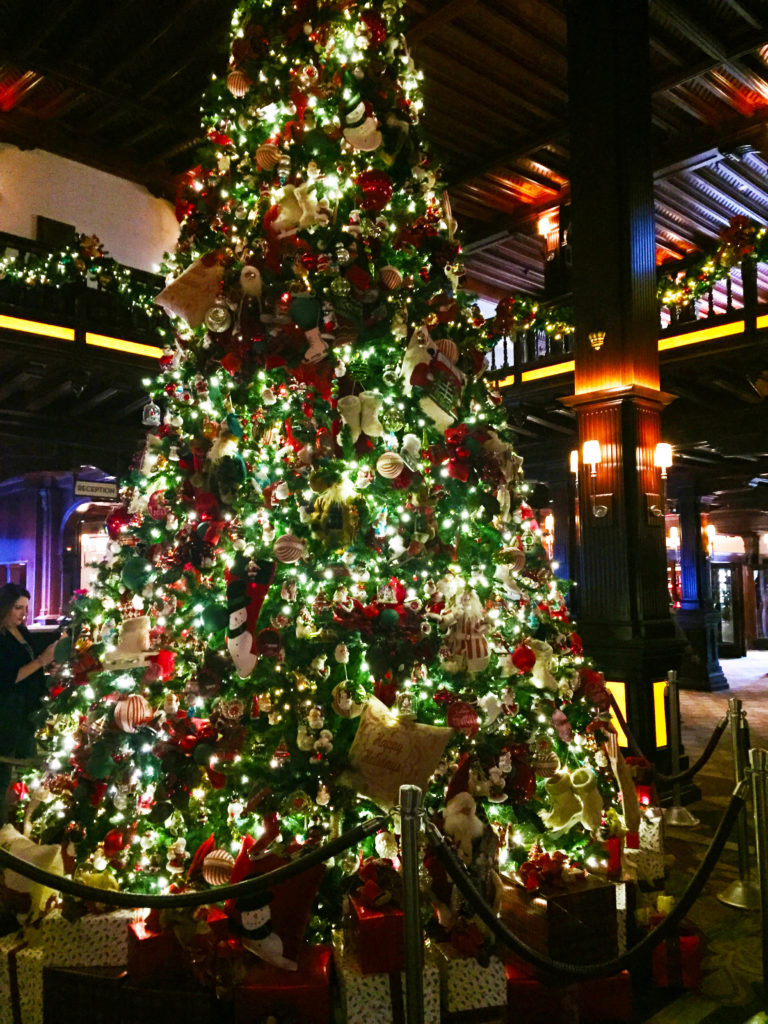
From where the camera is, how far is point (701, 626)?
1130cm

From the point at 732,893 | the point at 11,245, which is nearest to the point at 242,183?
the point at 732,893

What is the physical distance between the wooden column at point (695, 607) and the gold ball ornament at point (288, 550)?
9946mm

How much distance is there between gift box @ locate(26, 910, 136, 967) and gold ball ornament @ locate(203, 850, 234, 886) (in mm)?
331

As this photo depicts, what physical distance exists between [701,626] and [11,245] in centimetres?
1073

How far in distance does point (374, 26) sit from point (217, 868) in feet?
10.8

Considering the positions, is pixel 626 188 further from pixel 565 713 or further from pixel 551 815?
pixel 551 815

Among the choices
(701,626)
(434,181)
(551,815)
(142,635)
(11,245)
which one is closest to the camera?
(142,635)

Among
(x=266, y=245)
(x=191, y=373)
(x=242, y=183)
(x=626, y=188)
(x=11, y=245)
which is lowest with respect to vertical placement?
(x=191, y=373)

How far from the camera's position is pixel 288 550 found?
259cm

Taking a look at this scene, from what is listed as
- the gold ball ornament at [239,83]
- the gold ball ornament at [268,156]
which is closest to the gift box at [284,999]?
the gold ball ornament at [268,156]

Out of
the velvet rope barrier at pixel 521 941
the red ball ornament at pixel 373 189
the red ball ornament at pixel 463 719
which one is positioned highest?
the red ball ornament at pixel 373 189

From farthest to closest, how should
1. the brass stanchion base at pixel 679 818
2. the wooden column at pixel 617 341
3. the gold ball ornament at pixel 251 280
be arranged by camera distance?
the wooden column at pixel 617 341
the brass stanchion base at pixel 679 818
the gold ball ornament at pixel 251 280

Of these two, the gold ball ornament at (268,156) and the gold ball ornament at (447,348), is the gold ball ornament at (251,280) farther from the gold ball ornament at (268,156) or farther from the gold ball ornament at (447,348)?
the gold ball ornament at (447,348)

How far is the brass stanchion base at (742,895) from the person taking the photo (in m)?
3.52
